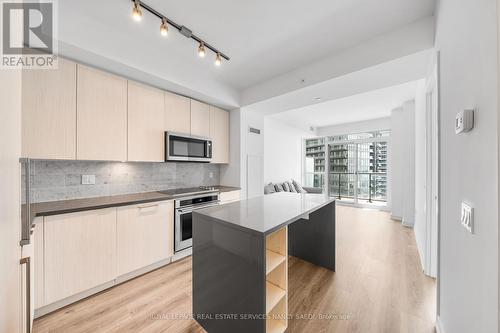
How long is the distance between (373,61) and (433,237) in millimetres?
2129

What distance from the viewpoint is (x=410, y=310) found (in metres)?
1.74

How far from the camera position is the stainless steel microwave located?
9.04 ft

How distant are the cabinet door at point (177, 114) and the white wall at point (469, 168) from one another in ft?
9.68

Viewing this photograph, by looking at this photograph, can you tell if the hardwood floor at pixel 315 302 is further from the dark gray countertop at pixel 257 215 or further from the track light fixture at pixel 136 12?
the track light fixture at pixel 136 12

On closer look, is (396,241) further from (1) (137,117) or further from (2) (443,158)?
(1) (137,117)

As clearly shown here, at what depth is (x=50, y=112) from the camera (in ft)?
5.98

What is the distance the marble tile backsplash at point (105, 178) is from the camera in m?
2.03

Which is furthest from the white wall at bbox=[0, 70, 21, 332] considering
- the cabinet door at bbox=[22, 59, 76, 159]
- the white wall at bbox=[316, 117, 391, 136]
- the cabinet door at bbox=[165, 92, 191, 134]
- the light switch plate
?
the white wall at bbox=[316, 117, 391, 136]

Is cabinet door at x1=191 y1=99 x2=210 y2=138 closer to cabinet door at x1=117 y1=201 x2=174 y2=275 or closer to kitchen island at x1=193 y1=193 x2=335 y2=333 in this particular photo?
cabinet door at x1=117 y1=201 x2=174 y2=275

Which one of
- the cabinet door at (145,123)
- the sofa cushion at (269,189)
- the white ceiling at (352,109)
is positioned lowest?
the sofa cushion at (269,189)

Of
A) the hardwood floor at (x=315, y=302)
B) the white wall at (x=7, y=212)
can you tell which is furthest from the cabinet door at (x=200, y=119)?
the white wall at (x=7, y=212)

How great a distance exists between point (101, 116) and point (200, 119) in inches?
55.8

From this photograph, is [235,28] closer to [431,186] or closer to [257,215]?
[257,215]

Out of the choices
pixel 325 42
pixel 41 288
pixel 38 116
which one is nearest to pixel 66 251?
pixel 41 288
